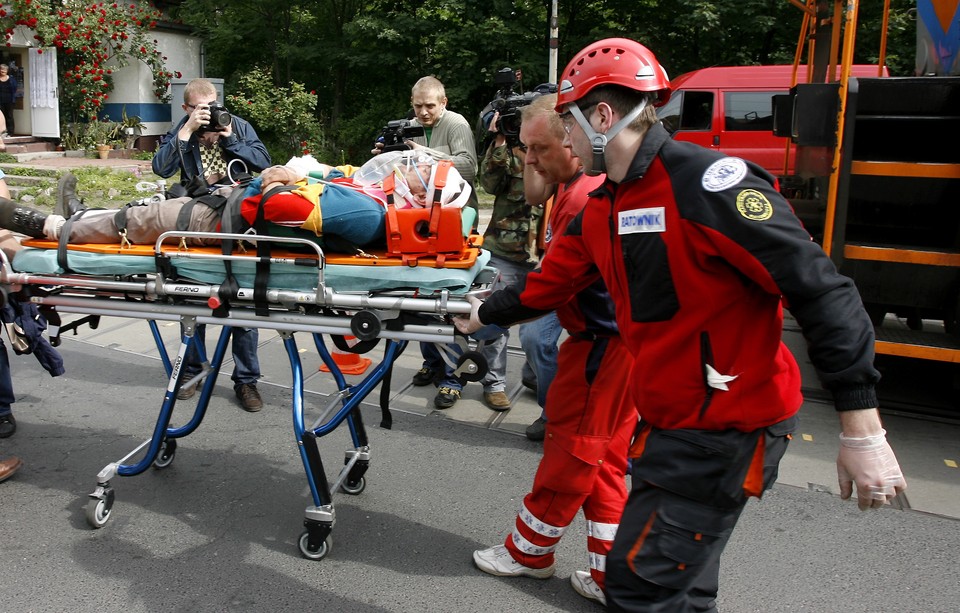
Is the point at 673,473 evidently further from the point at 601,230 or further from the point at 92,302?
the point at 92,302

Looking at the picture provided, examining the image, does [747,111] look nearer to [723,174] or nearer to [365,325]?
[365,325]

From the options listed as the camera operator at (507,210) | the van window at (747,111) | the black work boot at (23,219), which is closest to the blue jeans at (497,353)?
the camera operator at (507,210)

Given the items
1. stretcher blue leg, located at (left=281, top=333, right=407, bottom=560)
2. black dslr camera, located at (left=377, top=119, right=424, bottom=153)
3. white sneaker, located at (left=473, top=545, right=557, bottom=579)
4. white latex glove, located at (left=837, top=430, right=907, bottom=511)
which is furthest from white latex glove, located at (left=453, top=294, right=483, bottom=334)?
black dslr camera, located at (left=377, top=119, right=424, bottom=153)

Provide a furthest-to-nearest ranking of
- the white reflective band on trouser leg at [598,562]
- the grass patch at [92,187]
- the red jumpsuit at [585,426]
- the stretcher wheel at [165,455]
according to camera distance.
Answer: the grass patch at [92,187] < the stretcher wheel at [165,455] < the white reflective band on trouser leg at [598,562] < the red jumpsuit at [585,426]

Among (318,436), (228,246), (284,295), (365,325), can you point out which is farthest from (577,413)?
(228,246)

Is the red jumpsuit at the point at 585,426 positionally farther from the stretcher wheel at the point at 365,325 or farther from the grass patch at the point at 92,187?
the grass patch at the point at 92,187

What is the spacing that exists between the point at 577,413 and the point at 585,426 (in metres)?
0.06

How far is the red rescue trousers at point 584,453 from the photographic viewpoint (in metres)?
3.06

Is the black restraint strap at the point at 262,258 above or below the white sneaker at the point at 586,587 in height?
above

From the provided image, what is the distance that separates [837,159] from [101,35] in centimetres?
1727

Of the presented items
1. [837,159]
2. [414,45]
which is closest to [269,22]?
[414,45]

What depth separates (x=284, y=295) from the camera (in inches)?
131

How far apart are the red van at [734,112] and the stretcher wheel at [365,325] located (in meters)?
9.01

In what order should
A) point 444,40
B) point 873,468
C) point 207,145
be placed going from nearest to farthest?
point 873,468 → point 207,145 → point 444,40
